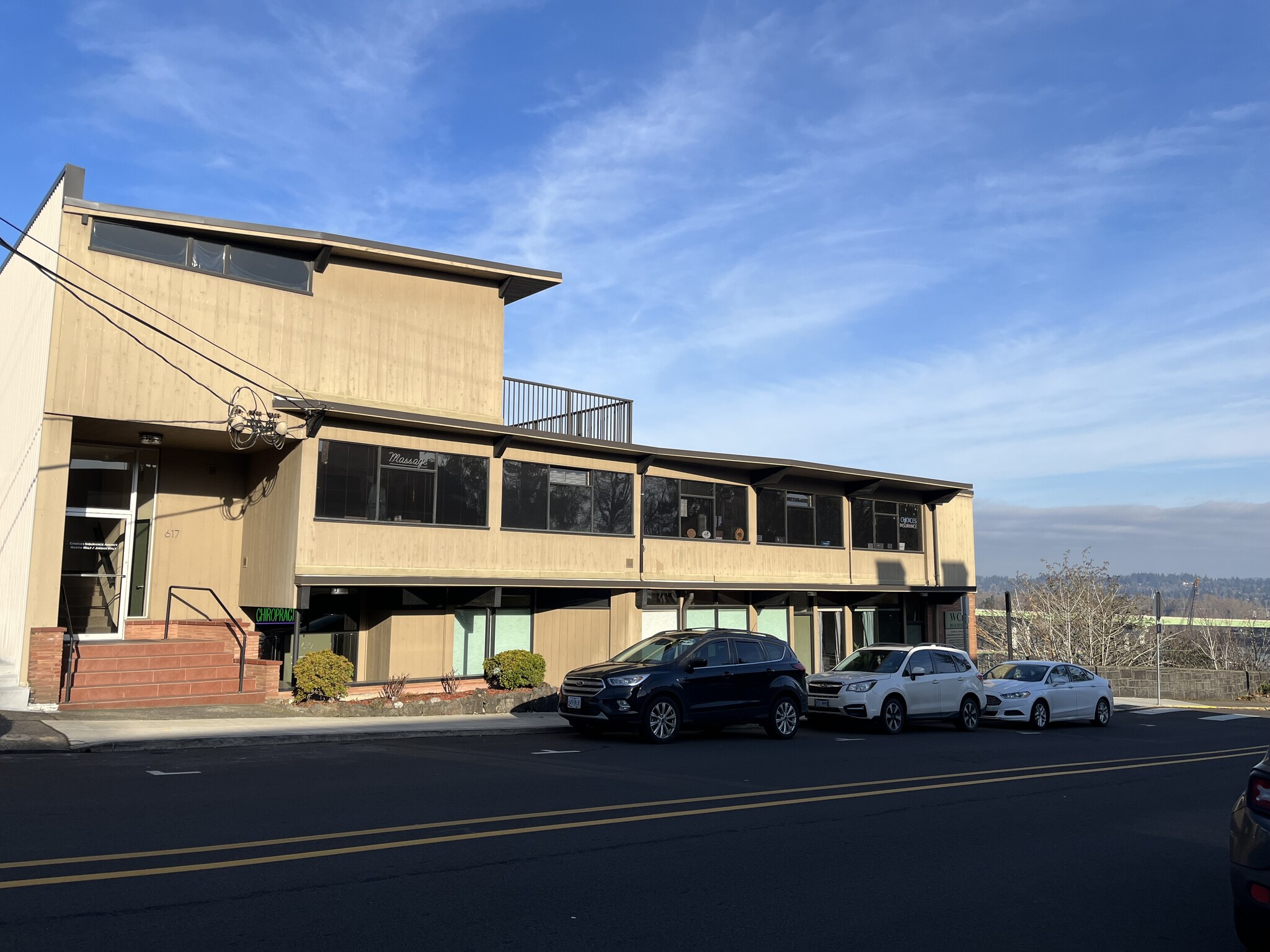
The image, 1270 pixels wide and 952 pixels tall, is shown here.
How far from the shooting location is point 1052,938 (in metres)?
6.12

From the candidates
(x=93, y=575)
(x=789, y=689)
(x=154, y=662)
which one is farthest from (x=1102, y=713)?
(x=93, y=575)

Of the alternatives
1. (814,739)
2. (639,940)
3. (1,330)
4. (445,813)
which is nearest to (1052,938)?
(639,940)

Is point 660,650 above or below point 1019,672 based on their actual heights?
above

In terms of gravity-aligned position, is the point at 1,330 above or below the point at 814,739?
above

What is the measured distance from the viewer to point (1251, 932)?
17.7ft

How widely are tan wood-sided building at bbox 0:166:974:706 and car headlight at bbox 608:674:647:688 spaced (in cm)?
563

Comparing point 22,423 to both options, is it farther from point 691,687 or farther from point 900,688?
point 900,688

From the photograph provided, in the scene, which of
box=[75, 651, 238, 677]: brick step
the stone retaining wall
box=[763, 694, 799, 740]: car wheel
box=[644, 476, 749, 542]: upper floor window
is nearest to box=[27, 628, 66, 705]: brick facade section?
box=[75, 651, 238, 677]: brick step

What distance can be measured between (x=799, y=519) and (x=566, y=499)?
806 centimetres

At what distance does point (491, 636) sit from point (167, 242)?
32.3ft

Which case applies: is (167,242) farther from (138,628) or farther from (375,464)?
(138,628)

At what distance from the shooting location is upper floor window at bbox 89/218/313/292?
1712 cm

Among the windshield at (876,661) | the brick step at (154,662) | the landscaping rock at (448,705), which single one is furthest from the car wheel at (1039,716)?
the brick step at (154,662)

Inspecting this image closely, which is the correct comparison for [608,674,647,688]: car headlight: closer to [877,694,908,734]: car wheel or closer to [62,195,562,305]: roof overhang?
[877,694,908,734]: car wheel
